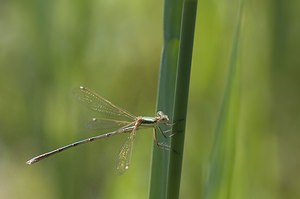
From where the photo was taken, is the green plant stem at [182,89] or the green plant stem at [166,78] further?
the green plant stem at [166,78]

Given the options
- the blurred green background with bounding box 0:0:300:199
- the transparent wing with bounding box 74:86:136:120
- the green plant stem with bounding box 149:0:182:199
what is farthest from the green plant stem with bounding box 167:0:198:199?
the transparent wing with bounding box 74:86:136:120

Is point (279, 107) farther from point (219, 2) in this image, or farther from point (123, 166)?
point (123, 166)

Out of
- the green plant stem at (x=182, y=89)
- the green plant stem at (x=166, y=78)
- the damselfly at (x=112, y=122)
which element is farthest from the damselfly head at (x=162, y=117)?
the damselfly at (x=112, y=122)

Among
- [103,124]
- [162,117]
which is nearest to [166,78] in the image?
[162,117]

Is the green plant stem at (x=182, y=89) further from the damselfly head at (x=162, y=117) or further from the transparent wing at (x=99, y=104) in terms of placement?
the transparent wing at (x=99, y=104)

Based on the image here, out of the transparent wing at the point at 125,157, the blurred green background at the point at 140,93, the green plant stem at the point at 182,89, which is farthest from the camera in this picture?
the blurred green background at the point at 140,93

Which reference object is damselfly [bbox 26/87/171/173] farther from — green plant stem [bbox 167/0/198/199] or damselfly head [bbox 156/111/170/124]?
green plant stem [bbox 167/0/198/199]
